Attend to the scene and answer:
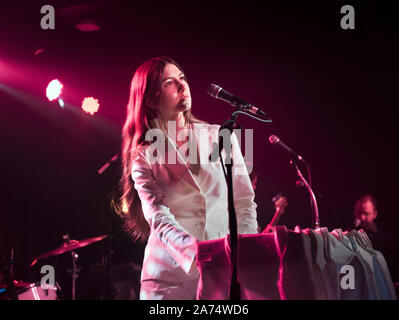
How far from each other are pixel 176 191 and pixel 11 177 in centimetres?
453

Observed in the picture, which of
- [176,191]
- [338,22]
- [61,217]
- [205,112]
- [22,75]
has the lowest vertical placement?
[61,217]

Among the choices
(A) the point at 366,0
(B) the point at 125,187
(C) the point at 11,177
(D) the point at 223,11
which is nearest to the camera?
(B) the point at 125,187

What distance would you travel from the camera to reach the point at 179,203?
5.79ft

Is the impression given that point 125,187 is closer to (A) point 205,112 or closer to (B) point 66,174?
(A) point 205,112

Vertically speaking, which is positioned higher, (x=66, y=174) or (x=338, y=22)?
(x=338, y=22)

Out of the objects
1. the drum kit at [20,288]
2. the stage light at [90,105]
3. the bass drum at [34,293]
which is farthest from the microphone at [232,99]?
the stage light at [90,105]

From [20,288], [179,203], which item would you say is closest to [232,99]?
[179,203]

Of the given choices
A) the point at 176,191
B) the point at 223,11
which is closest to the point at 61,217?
the point at 223,11

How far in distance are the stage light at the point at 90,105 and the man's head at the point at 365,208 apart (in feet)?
13.6

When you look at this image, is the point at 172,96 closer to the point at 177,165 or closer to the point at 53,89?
the point at 177,165

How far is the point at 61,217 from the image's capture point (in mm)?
5855

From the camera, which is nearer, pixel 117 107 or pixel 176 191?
pixel 176 191
